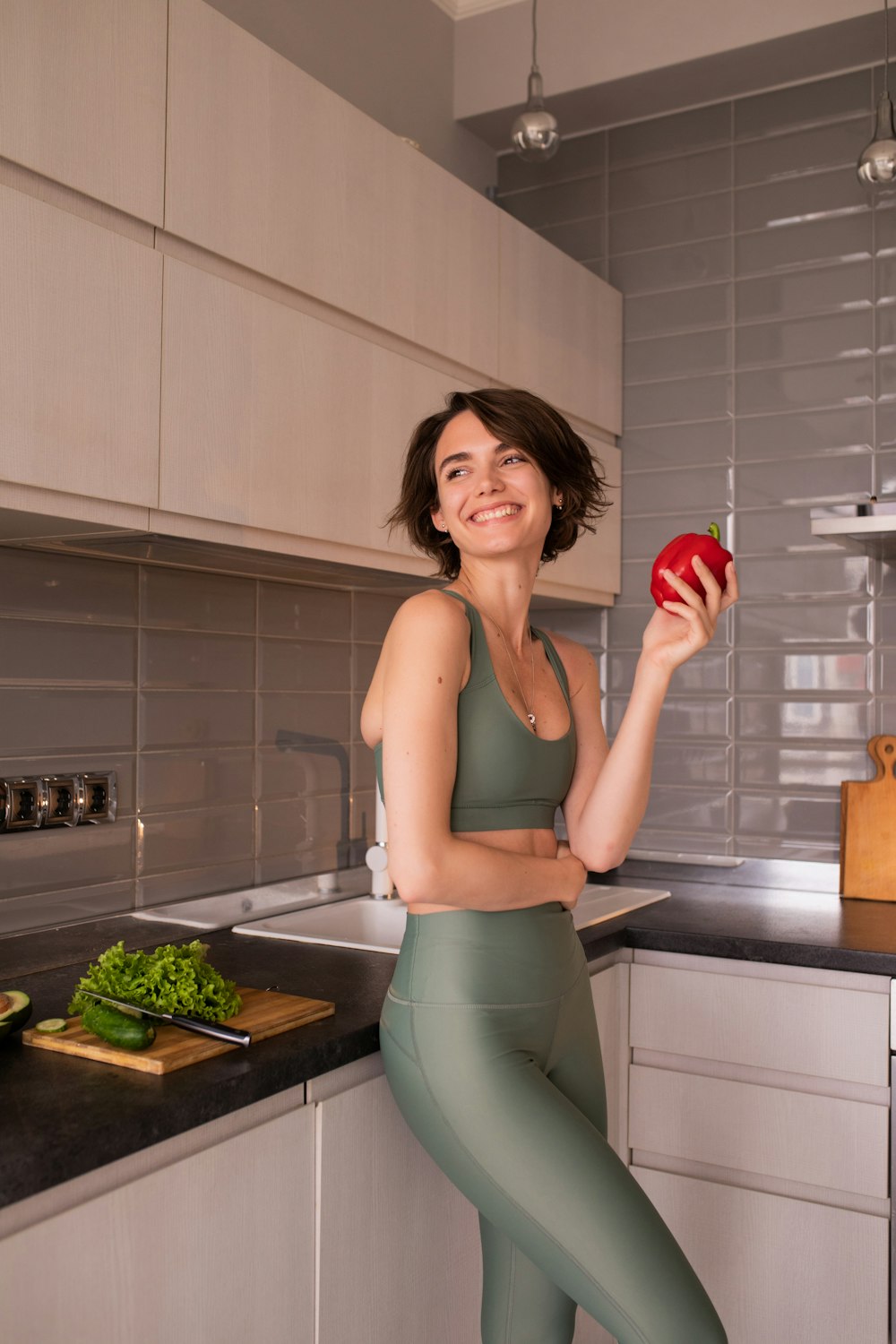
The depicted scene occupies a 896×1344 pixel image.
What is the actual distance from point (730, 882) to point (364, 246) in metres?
1.55

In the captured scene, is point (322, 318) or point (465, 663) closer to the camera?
point (465, 663)

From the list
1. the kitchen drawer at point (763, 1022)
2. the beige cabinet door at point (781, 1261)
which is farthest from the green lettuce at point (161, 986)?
the beige cabinet door at point (781, 1261)

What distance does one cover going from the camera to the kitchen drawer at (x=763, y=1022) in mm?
1916

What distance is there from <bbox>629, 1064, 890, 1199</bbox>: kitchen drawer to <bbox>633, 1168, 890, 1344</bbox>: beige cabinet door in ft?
0.16

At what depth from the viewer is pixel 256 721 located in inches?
89.9

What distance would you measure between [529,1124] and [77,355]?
104 centimetres

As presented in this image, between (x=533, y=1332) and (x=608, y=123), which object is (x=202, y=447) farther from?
(x=608, y=123)

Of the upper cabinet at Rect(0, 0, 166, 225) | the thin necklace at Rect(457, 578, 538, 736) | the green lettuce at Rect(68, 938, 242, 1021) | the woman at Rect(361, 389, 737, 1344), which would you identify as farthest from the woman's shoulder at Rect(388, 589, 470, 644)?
the upper cabinet at Rect(0, 0, 166, 225)

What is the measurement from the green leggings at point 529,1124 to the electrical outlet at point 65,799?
0.72 m

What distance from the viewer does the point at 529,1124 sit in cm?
123

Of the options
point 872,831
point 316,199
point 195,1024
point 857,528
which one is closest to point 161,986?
point 195,1024

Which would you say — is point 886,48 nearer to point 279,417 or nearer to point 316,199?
point 316,199

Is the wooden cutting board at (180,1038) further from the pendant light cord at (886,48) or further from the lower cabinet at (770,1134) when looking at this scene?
the pendant light cord at (886,48)

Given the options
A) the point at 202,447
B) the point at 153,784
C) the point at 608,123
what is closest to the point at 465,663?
the point at 202,447
